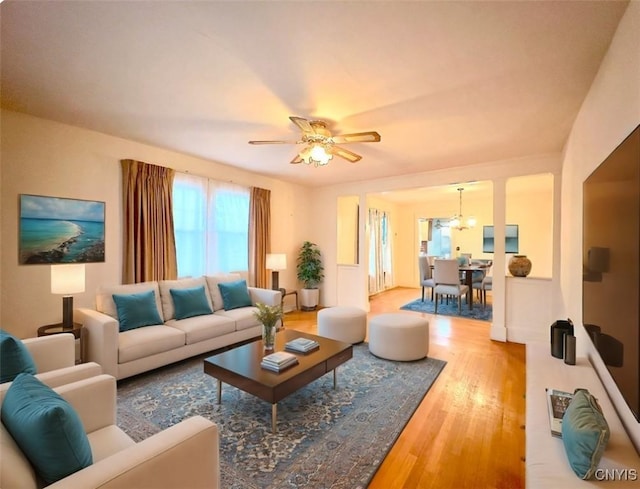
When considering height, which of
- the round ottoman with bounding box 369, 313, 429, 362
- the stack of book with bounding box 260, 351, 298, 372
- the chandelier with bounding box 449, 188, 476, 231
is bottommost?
the round ottoman with bounding box 369, 313, 429, 362

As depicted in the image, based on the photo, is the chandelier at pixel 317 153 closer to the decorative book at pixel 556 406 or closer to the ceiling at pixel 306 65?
the ceiling at pixel 306 65

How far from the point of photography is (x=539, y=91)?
2258 mm

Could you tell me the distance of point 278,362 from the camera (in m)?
2.23

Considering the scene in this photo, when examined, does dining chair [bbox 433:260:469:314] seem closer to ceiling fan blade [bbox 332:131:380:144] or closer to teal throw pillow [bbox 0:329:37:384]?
ceiling fan blade [bbox 332:131:380:144]

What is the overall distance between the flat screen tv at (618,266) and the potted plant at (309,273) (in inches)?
176

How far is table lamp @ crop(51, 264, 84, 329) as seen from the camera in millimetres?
2629

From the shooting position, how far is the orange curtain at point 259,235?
4992mm

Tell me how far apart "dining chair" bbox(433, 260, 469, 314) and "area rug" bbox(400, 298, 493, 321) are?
0.47 feet

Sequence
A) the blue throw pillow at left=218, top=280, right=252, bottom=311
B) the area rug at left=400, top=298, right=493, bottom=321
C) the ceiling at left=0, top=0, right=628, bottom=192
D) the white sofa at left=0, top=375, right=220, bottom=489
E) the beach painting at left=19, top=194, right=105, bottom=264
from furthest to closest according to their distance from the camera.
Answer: the area rug at left=400, top=298, right=493, bottom=321 < the blue throw pillow at left=218, top=280, right=252, bottom=311 < the beach painting at left=19, top=194, right=105, bottom=264 < the ceiling at left=0, top=0, right=628, bottom=192 < the white sofa at left=0, top=375, right=220, bottom=489

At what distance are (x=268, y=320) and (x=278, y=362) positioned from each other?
418mm

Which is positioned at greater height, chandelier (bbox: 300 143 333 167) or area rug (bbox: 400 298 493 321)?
chandelier (bbox: 300 143 333 167)

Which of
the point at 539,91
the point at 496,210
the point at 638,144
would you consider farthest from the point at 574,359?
the point at 496,210

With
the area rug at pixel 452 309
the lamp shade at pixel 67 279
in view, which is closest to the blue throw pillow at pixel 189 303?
the lamp shade at pixel 67 279

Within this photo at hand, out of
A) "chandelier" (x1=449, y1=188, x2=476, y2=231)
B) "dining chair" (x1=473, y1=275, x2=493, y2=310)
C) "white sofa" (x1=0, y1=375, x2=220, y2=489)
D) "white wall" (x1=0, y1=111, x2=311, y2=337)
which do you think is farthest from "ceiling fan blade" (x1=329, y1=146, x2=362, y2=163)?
"chandelier" (x1=449, y1=188, x2=476, y2=231)
